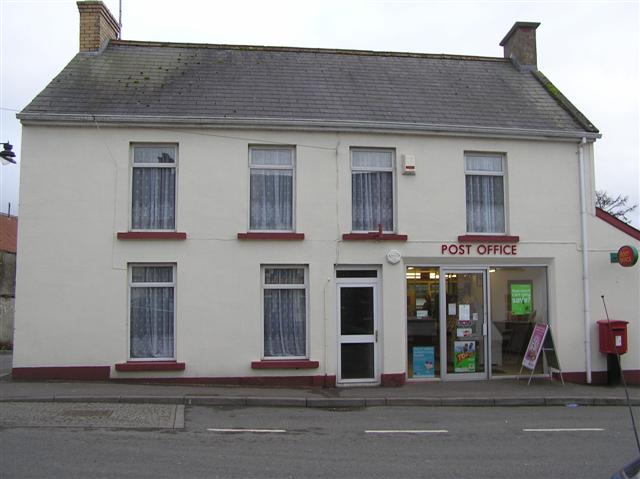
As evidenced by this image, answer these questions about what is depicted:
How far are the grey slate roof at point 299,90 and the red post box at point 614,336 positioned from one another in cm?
430

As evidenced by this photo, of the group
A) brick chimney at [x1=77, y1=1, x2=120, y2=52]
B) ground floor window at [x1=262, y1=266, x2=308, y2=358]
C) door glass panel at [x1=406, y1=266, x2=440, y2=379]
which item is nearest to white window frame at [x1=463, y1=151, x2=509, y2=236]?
door glass panel at [x1=406, y1=266, x2=440, y2=379]

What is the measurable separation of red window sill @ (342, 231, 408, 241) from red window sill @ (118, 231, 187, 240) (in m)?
3.33

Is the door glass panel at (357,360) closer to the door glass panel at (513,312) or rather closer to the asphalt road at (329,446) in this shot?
the asphalt road at (329,446)

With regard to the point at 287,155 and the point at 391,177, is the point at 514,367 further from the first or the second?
the point at 287,155

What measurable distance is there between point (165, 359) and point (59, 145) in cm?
477

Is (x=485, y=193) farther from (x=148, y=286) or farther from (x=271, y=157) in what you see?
(x=148, y=286)

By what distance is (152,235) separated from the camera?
12.4 metres

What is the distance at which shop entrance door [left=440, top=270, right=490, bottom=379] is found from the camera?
1360 cm

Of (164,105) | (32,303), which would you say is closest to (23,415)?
(32,303)

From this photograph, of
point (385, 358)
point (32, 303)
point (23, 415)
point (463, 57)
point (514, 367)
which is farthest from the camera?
point (463, 57)

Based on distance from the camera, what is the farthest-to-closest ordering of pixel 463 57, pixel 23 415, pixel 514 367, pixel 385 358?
pixel 463 57 < pixel 514 367 < pixel 385 358 < pixel 23 415

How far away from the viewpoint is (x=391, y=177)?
1345cm

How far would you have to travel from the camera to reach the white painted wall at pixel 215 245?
12195 millimetres

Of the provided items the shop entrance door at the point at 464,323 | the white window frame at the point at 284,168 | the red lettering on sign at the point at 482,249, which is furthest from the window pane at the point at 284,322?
the red lettering on sign at the point at 482,249
